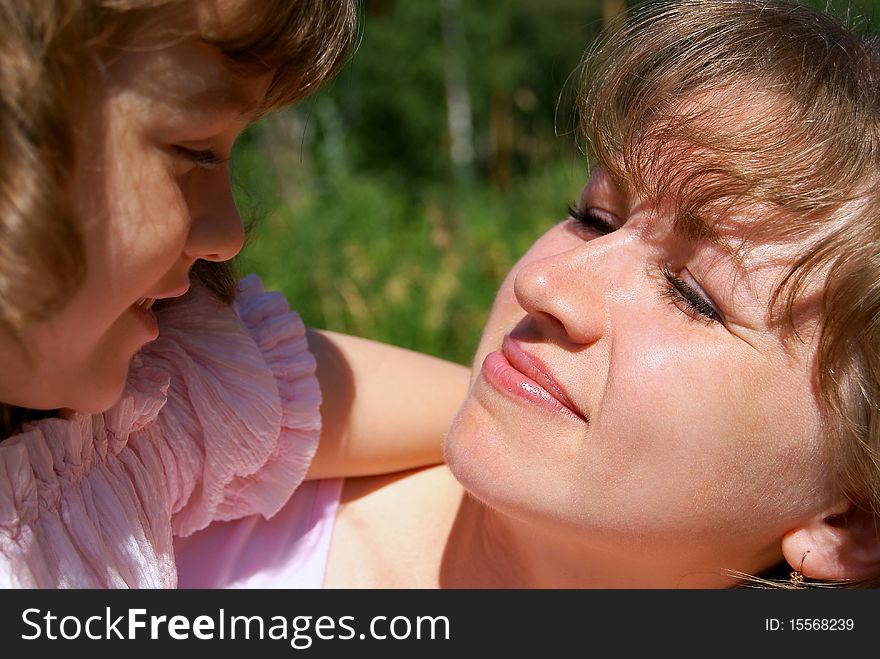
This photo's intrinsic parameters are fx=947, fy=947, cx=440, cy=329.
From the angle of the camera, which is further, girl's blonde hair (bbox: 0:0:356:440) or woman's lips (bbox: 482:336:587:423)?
woman's lips (bbox: 482:336:587:423)

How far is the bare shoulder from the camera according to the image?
6.16ft

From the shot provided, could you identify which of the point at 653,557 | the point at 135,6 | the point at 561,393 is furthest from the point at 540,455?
the point at 135,6

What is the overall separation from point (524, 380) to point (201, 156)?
64 cm

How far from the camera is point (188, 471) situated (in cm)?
166

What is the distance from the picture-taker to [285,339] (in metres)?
1.85

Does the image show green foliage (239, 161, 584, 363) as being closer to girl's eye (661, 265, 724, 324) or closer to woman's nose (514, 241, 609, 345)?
woman's nose (514, 241, 609, 345)

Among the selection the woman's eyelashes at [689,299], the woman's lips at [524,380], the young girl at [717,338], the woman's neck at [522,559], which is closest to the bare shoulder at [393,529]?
the woman's neck at [522,559]

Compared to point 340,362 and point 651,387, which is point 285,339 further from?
point 651,387

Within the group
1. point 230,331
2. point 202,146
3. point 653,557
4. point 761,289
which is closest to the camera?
point 202,146

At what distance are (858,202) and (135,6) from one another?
1.09 m

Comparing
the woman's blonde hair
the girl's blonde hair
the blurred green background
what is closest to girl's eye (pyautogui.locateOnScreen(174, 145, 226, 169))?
the girl's blonde hair

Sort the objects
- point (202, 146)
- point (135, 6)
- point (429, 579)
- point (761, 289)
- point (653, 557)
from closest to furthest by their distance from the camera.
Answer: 1. point (135, 6)
2. point (202, 146)
3. point (761, 289)
4. point (653, 557)
5. point (429, 579)

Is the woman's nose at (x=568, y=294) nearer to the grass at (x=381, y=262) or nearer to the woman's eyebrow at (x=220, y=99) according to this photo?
the woman's eyebrow at (x=220, y=99)
